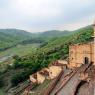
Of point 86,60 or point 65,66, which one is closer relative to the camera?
point 86,60

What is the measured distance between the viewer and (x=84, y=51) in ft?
185

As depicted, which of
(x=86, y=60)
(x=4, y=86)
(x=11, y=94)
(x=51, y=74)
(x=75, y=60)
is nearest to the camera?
(x=86, y=60)

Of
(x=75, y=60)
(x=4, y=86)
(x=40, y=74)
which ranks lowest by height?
(x=4, y=86)

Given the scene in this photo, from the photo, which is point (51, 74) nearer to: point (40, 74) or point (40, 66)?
point (40, 74)

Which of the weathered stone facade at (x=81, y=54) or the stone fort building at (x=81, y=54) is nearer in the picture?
the stone fort building at (x=81, y=54)

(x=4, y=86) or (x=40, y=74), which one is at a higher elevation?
(x=40, y=74)

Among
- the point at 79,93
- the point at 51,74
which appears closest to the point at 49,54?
the point at 51,74

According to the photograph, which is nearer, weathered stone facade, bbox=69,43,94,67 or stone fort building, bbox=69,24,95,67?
stone fort building, bbox=69,24,95,67

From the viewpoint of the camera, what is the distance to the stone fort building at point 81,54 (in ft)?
179

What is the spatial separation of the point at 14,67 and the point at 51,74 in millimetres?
50789

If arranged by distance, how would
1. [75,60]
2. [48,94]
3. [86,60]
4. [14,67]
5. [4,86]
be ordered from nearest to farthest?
1. [48,94]
2. [86,60]
3. [75,60]
4. [4,86]
5. [14,67]

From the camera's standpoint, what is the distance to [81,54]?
57.7 meters

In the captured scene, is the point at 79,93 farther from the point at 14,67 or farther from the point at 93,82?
the point at 14,67

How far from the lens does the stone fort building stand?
54438mm
